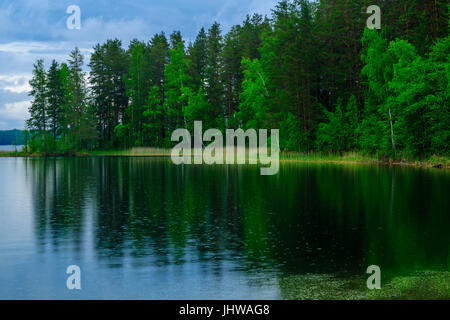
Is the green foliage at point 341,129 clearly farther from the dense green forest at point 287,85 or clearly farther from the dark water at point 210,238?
the dark water at point 210,238

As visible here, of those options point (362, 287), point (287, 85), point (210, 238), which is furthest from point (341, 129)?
point (362, 287)

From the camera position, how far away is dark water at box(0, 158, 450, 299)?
12203 mm

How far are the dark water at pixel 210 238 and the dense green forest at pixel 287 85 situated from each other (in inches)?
1067

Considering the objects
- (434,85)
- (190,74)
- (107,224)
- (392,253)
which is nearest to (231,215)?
(107,224)

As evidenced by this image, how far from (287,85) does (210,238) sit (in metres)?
67.0

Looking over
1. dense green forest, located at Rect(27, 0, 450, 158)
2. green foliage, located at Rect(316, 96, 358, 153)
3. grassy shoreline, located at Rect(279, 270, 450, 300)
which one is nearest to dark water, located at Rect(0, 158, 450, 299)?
grassy shoreline, located at Rect(279, 270, 450, 300)

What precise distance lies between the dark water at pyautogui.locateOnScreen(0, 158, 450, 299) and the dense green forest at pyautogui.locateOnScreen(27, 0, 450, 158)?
2711 cm

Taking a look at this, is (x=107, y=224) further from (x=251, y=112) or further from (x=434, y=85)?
(x=251, y=112)

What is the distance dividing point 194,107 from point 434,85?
62.1m

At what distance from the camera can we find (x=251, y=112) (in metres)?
99.9

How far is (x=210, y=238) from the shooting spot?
698 inches

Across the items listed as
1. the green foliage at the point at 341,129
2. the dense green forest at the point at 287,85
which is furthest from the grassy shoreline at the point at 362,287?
the green foliage at the point at 341,129

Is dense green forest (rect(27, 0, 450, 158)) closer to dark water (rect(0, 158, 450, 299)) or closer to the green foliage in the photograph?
the green foliage

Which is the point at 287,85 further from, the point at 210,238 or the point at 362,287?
the point at 362,287
